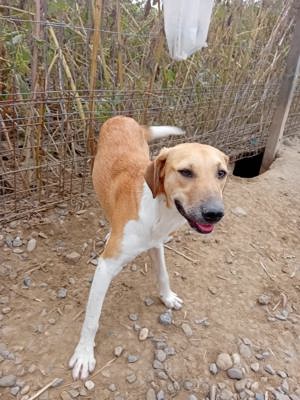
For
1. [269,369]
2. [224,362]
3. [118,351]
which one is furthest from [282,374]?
[118,351]

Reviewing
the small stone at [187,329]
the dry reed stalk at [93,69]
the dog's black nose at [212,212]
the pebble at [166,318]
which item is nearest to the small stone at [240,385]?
the small stone at [187,329]

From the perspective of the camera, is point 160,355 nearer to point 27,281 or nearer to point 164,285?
point 164,285

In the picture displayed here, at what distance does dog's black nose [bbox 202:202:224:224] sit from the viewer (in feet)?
4.95

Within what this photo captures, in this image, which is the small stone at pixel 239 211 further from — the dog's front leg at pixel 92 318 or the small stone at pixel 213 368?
the dog's front leg at pixel 92 318

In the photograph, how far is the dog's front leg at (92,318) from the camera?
1.85 meters

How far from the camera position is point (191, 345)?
2.06 m

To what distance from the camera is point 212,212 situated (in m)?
1.50

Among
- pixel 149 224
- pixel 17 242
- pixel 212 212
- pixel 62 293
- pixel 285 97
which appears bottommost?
pixel 62 293

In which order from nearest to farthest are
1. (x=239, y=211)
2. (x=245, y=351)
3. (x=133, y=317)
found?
(x=245, y=351), (x=133, y=317), (x=239, y=211)

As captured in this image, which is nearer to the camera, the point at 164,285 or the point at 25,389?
the point at 25,389

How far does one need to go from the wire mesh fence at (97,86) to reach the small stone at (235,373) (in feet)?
5.98

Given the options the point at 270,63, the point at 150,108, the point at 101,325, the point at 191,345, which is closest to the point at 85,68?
the point at 150,108

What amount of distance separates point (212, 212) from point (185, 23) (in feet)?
5.77

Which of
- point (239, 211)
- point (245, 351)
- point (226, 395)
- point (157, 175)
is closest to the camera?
point (157, 175)
